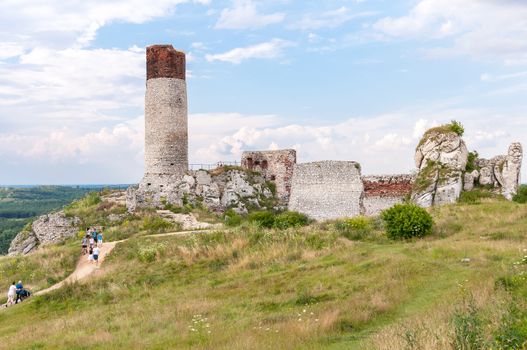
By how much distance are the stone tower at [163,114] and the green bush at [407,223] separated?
18.6 metres

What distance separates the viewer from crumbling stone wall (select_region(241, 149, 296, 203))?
38.8 m

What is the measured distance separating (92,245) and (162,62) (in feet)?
47.8

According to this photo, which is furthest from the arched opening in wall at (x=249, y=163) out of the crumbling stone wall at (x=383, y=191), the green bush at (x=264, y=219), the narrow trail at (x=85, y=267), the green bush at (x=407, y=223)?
the green bush at (x=407, y=223)

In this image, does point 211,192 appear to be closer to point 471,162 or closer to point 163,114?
point 163,114

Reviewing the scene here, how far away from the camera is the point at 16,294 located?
19891 mm

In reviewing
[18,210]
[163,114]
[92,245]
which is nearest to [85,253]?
[92,245]

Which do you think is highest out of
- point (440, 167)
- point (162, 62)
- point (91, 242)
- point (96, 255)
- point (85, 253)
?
point (162, 62)

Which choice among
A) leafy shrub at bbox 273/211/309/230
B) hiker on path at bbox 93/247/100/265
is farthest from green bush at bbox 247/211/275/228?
hiker on path at bbox 93/247/100/265

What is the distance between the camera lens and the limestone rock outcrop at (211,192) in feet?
113

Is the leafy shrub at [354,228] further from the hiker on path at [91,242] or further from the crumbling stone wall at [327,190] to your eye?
the hiker on path at [91,242]

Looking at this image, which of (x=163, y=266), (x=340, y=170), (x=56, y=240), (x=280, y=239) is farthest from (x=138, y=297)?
(x=340, y=170)

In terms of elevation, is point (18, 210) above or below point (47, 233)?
below

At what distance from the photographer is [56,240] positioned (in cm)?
3303

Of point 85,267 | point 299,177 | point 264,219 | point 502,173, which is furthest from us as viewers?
point 299,177
